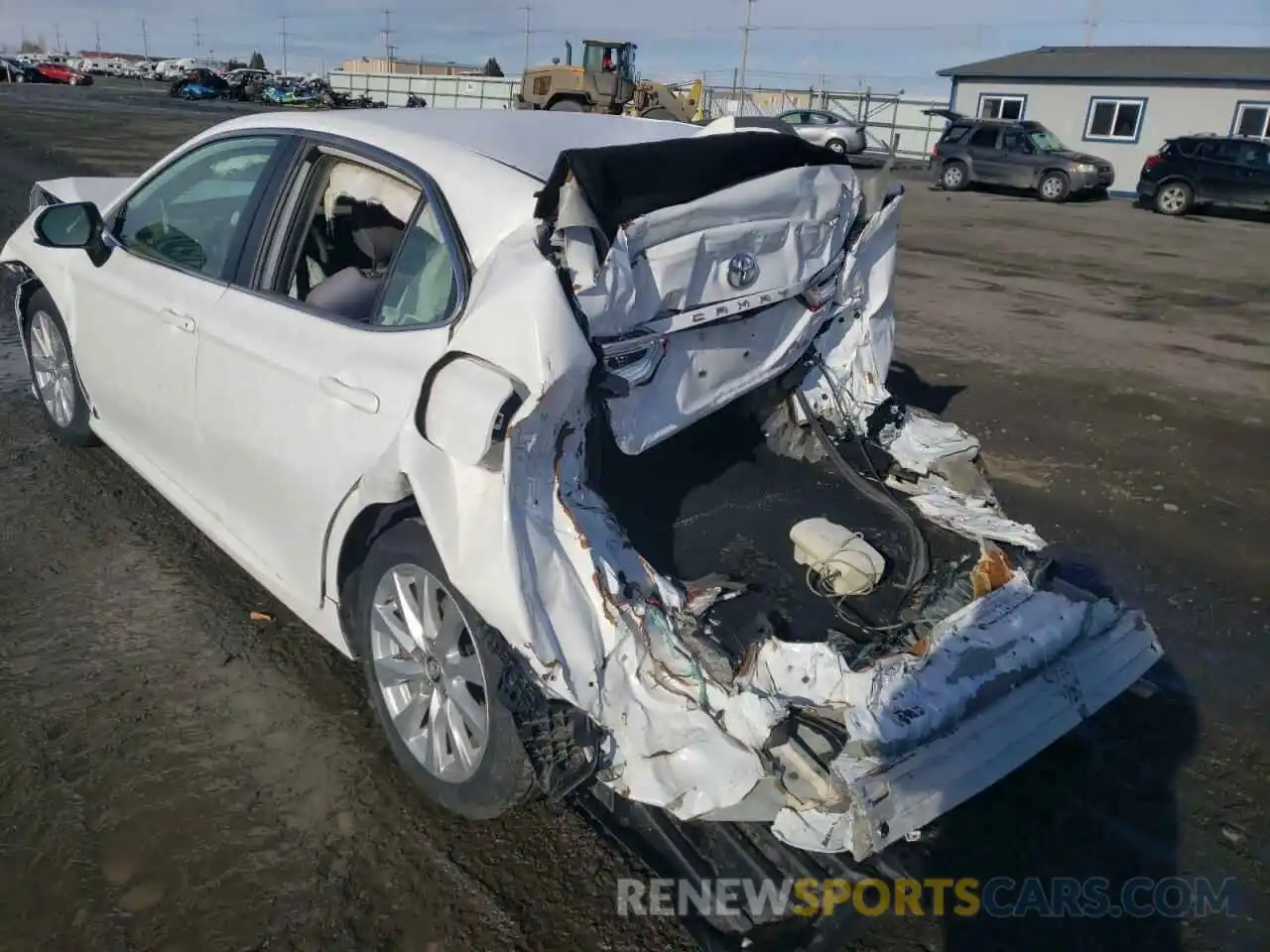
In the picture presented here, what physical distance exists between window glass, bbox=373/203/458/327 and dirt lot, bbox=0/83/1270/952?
1.34 meters

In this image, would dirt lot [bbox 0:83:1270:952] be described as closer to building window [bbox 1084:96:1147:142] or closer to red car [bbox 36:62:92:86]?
building window [bbox 1084:96:1147:142]

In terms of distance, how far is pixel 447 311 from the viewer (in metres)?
2.62

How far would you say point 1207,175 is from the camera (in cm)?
2106

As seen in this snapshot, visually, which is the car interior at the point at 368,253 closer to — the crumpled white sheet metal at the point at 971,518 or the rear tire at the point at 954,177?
the crumpled white sheet metal at the point at 971,518

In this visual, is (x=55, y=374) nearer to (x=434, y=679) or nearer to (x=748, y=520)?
(x=434, y=679)

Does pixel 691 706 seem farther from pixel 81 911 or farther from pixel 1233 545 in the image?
pixel 1233 545

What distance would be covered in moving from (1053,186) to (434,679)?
24.1 metres

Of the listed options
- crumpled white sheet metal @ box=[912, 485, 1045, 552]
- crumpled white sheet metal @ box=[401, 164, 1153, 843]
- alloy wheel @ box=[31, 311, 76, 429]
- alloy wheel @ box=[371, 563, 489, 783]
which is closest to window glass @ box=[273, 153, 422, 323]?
crumpled white sheet metal @ box=[401, 164, 1153, 843]

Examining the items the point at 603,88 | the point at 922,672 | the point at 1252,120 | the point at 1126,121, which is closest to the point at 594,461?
the point at 922,672

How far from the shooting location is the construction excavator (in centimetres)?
2903

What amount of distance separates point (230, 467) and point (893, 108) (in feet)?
130

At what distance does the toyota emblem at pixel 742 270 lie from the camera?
9.54ft

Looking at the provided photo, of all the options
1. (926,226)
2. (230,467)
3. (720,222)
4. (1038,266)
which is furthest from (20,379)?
(926,226)

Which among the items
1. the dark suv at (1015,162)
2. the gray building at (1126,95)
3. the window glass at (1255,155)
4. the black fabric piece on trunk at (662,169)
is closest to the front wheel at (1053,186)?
the dark suv at (1015,162)
